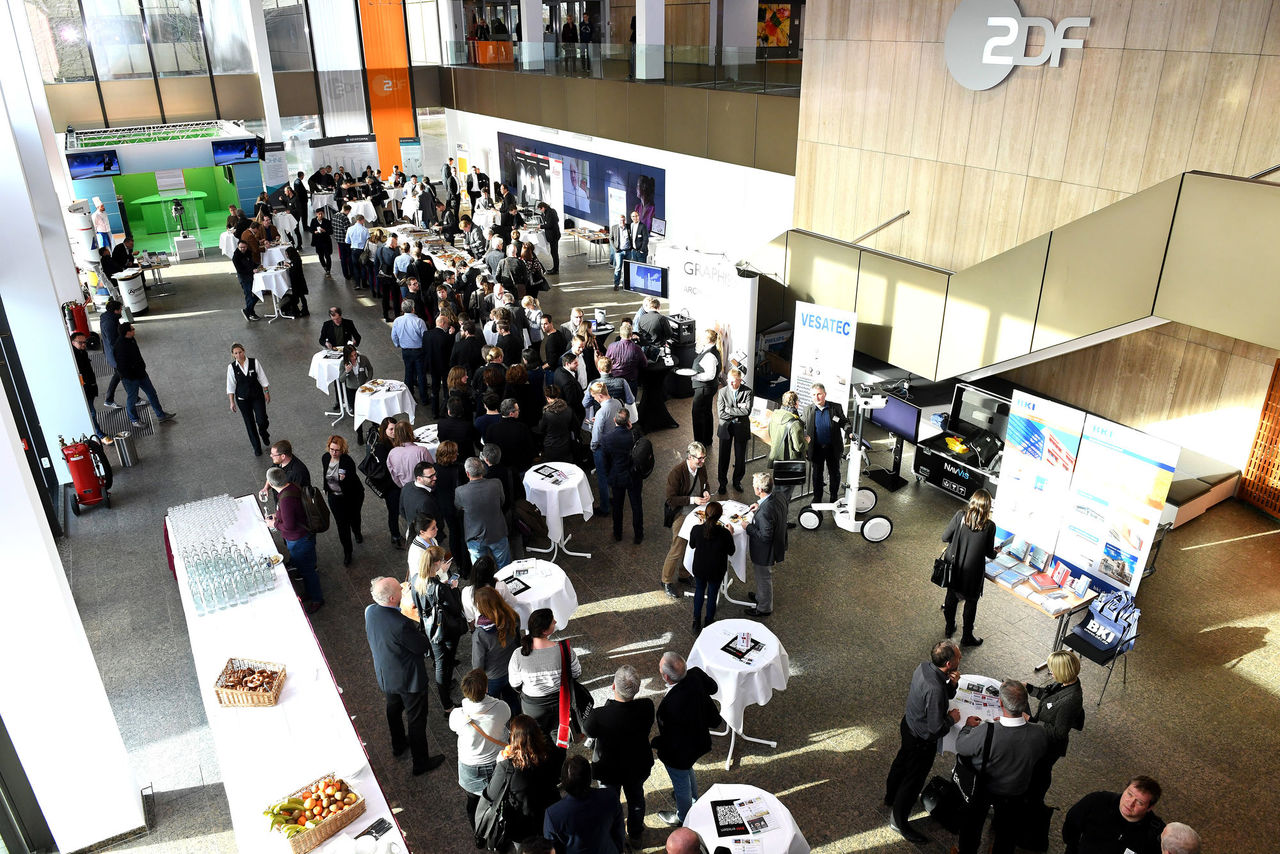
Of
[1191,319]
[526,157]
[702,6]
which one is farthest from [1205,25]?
[526,157]

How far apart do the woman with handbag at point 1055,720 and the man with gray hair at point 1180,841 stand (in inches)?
39.1

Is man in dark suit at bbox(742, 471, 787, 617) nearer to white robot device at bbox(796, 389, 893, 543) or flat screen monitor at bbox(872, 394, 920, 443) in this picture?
white robot device at bbox(796, 389, 893, 543)

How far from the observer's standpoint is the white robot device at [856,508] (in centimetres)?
835

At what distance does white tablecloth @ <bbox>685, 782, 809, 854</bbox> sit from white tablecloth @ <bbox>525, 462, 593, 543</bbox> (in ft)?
12.4

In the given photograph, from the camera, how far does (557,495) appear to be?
7.93m

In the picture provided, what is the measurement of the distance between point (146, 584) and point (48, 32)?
69.4 ft

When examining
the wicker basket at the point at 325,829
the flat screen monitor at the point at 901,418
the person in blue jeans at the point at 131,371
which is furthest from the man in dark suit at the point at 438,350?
the wicker basket at the point at 325,829

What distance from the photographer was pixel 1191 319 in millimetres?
7047

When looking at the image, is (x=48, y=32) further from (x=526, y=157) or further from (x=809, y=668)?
(x=809, y=668)

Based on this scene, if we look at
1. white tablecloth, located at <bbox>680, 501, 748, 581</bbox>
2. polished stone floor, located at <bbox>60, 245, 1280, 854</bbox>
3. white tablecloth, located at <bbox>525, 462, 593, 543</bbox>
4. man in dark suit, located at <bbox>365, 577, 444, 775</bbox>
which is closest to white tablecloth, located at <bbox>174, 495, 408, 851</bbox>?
man in dark suit, located at <bbox>365, 577, 444, 775</bbox>

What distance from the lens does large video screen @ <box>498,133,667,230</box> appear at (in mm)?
16906

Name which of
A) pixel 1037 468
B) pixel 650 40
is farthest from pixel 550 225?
pixel 1037 468

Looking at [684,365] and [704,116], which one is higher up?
[704,116]

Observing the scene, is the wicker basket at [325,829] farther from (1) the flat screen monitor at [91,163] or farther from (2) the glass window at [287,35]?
(2) the glass window at [287,35]
